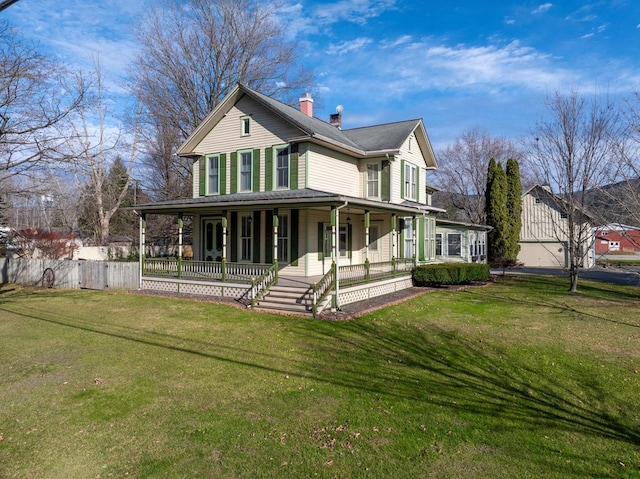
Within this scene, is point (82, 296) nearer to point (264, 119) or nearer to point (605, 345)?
point (264, 119)

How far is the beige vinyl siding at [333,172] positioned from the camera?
17.0 metres

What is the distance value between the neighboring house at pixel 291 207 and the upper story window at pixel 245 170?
5 centimetres

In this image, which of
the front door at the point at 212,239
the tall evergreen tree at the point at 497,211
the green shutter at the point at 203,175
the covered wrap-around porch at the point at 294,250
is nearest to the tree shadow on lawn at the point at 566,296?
the covered wrap-around porch at the point at 294,250

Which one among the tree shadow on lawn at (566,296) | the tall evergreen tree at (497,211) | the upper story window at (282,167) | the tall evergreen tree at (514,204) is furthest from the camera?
the tall evergreen tree at (514,204)

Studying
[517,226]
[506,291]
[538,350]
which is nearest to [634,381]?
[538,350]

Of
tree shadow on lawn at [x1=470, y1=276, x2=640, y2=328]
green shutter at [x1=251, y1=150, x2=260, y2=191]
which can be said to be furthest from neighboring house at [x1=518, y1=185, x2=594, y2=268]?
green shutter at [x1=251, y1=150, x2=260, y2=191]

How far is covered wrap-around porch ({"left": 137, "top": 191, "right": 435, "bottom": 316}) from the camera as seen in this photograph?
46.0 ft

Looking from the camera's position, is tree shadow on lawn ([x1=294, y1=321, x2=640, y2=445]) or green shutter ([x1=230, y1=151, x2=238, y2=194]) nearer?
tree shadow on lawn ([x1=294, y1=321, x2=640, y2=445])

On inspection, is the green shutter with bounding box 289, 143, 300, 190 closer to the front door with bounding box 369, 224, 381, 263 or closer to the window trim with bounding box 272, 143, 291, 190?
the window trim with bounding box 272, 143, 291, 190

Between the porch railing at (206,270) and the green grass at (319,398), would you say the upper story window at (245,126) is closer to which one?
the porch railing at (206,270)

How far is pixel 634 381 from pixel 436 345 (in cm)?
354

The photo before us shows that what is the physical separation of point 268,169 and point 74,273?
1064 centimetres

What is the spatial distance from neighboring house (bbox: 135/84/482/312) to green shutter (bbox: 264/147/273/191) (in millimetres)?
44

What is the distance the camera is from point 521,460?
Answer: 4430 millimetres
